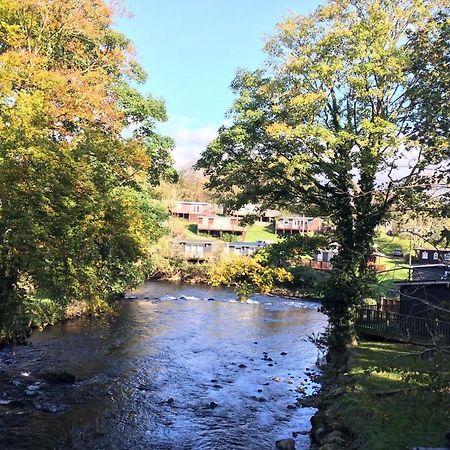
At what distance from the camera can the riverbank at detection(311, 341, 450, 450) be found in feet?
26.3

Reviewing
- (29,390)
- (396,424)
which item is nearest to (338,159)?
(396,424)

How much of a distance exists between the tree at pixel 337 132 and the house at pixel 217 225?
224ft

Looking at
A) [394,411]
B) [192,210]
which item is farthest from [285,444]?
[192,210]

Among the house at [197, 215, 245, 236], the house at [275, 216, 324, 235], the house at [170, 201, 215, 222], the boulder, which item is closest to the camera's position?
the boulder

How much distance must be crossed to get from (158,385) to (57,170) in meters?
10.5

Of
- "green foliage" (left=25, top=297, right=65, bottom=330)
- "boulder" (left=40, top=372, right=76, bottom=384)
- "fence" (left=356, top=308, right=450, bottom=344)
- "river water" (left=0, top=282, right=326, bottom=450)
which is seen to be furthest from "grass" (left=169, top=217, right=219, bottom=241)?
"boulder" (left=40, top=372, right=76, bottom=384)

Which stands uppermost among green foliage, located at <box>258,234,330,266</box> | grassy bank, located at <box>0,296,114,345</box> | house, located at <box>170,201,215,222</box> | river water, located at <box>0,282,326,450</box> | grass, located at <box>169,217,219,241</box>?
house, located at <box>170,201,215,222</box>

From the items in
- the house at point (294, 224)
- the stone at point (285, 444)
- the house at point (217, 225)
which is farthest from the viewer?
the house at point (217, 225)

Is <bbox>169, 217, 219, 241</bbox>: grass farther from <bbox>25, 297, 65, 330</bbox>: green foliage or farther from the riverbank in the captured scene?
the riverbank

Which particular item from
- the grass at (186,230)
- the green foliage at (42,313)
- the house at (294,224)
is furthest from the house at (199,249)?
the green foliage at (42,313)

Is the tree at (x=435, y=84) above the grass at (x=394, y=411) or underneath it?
above

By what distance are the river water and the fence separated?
3.52 m

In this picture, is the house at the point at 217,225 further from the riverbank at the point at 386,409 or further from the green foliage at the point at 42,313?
the riverbank at the point at 386,409

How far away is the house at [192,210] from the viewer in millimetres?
95625
